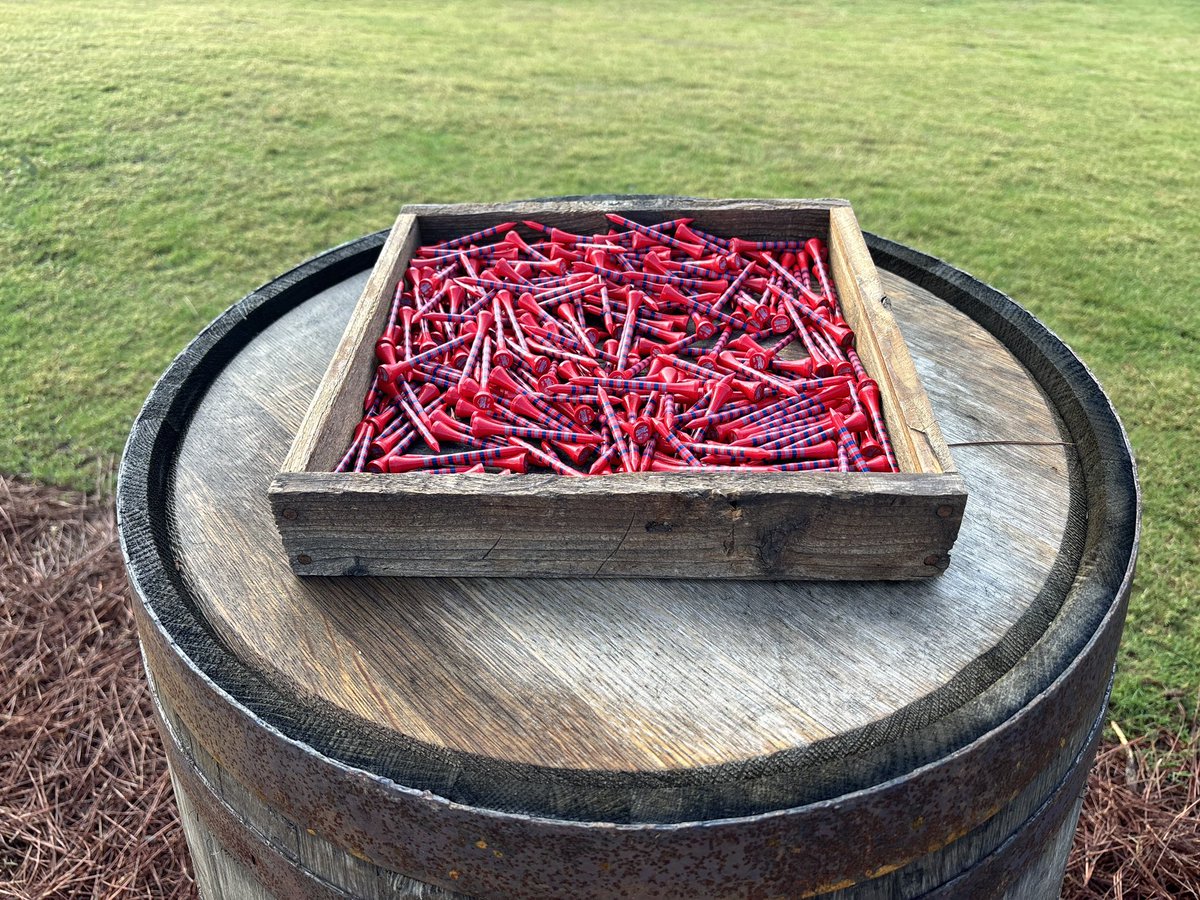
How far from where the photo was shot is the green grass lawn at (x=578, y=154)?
15.2 ft

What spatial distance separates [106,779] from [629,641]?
7.63ft

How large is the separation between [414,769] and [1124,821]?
8.12 ft

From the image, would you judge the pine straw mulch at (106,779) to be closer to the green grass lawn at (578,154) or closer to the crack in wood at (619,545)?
the green grass lawn at (578,154)

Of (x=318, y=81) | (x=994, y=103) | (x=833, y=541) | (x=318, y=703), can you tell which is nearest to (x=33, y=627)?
(x=318, y=703)

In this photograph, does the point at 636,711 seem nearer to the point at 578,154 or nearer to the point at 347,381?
the point at 347,381

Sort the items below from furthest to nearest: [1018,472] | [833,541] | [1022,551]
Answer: [1018,472]
[1022,551]
[833,541]

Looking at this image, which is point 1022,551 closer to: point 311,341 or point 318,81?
point 311,341

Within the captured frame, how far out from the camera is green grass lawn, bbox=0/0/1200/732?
4625 millimetres

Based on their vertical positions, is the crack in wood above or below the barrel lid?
above

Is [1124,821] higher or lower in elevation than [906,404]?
lower

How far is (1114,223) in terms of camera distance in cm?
614

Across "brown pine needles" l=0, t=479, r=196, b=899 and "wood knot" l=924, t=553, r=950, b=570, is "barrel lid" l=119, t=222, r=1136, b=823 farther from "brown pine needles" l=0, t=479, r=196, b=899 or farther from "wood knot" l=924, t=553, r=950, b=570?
"brown pine needles" l=0, t=479, r=196, b=899

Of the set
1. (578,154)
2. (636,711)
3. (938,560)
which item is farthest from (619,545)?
(578,154)

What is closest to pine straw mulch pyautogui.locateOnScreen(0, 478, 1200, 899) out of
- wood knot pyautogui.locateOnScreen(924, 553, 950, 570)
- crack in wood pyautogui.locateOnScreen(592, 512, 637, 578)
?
wood knot pyautogui.locateOnScreen(924, 553, 950, 570)
